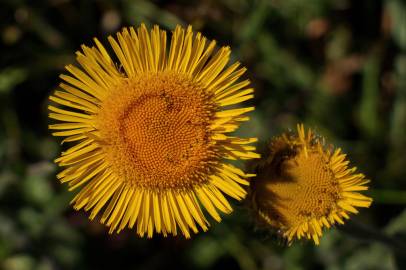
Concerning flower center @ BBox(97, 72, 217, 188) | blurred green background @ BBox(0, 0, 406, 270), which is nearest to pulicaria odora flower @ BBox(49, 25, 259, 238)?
flower center @ BBox(97, 72, 217, 188)

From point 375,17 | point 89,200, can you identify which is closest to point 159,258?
point 89,200

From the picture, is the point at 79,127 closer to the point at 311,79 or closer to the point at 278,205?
the point at 278,205

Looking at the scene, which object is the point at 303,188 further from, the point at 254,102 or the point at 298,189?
the point at 254,102

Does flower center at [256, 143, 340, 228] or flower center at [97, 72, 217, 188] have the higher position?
flower center at [97, 72, 217, 188]

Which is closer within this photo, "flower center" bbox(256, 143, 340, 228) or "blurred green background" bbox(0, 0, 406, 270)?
"flower center" bbox(256, 143, 340, 228)

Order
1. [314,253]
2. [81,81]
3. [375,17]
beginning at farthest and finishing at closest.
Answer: [375,17], [314,253], [81,81]

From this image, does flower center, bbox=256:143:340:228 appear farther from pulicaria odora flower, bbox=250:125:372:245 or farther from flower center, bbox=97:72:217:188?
flower center, bbox=97:72:217:188
